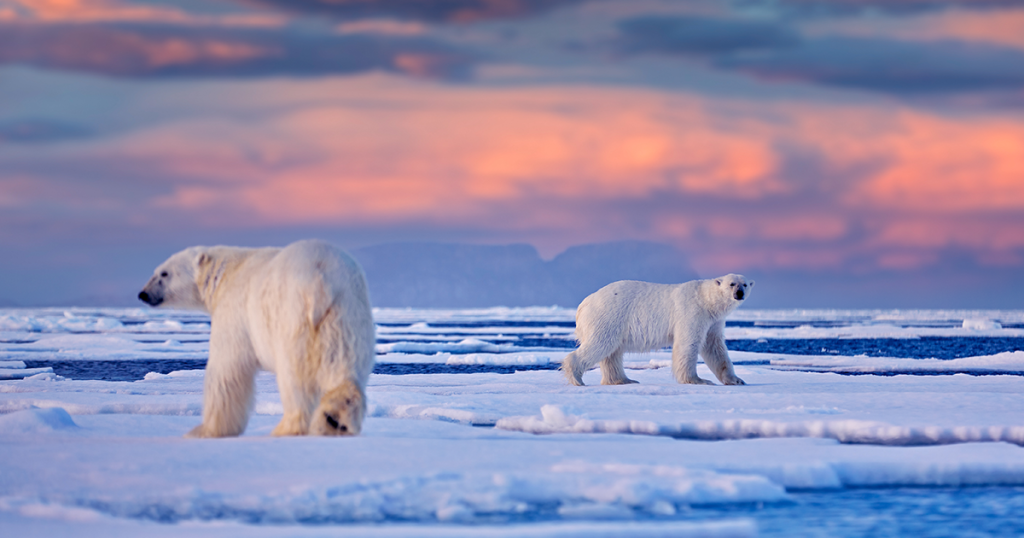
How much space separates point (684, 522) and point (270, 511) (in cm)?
178

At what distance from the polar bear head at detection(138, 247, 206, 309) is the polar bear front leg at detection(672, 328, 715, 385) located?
5645 millimetres

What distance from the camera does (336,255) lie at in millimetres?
5547

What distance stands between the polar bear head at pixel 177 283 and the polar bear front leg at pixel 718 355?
20.1 feet

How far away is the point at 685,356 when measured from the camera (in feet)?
33.8

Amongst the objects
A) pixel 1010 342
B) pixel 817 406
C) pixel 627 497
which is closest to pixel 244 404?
pixel 627 497

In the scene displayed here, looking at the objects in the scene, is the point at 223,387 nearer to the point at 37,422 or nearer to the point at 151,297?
the point at 151,297

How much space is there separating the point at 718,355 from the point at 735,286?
0.89 m

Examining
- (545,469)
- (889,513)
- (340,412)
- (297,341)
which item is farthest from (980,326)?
(297,341)

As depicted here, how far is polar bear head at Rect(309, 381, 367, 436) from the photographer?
5.31 m

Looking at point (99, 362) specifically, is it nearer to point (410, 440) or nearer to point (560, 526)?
point (410, 440)

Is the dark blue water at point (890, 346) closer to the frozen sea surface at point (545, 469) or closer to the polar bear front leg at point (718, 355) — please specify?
the polar bear front leg at point (718, 355)

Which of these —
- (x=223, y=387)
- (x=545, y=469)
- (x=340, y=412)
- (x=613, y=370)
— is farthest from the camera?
(x=613, y=370)

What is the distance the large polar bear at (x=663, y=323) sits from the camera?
10289 millimetres

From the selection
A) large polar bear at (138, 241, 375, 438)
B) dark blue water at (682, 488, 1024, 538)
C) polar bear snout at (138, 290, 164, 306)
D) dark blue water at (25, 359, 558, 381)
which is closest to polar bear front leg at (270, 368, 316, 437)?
large polar bear at (138, 241, 375, 438)
